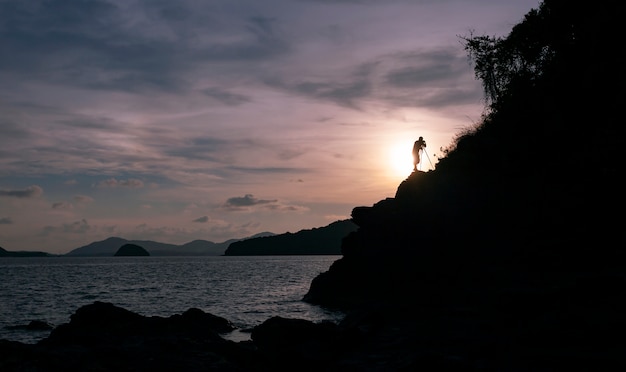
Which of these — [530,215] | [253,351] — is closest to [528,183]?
[530,215]

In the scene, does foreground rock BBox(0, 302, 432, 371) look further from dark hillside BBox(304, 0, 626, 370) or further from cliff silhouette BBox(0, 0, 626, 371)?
dark hillside BBox(304, 0, 626, 370)

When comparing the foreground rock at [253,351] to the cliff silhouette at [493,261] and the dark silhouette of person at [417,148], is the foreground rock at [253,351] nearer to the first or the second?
the cliff silhouette at [493,261]

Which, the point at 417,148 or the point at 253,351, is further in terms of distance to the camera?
the point at 417,148

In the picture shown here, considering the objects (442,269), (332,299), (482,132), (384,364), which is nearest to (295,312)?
(332,299)

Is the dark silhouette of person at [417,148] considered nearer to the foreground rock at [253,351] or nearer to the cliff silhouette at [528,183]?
the cliff silhouette at [528,183]

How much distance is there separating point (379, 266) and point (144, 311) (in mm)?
21727

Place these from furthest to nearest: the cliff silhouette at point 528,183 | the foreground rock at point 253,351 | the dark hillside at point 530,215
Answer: the cliff silhouette at point 528,183, the dark hillside at point 530,215, the foreground rock at point 253,351

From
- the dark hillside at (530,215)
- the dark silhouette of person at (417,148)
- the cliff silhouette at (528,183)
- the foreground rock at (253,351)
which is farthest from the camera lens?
the dark silhouette of person at (417,148)

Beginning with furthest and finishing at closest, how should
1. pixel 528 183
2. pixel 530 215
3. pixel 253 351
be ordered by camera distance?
pixel 528 183 → pixel 530 215 → pixel 253 351

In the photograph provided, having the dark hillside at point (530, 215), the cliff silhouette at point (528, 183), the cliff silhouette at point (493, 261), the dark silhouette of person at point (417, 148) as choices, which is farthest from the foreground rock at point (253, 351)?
the dark silhouette of person at point (417, 148)

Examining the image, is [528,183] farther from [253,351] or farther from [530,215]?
[253,351]

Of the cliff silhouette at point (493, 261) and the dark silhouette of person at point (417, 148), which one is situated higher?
the dark silhouette of person at point (417, 148)

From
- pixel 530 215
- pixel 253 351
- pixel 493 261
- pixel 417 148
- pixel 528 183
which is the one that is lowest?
pixel 253 351

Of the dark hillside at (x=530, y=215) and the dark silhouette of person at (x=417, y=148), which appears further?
the dark silhouette of person at (x=417, y=148)
